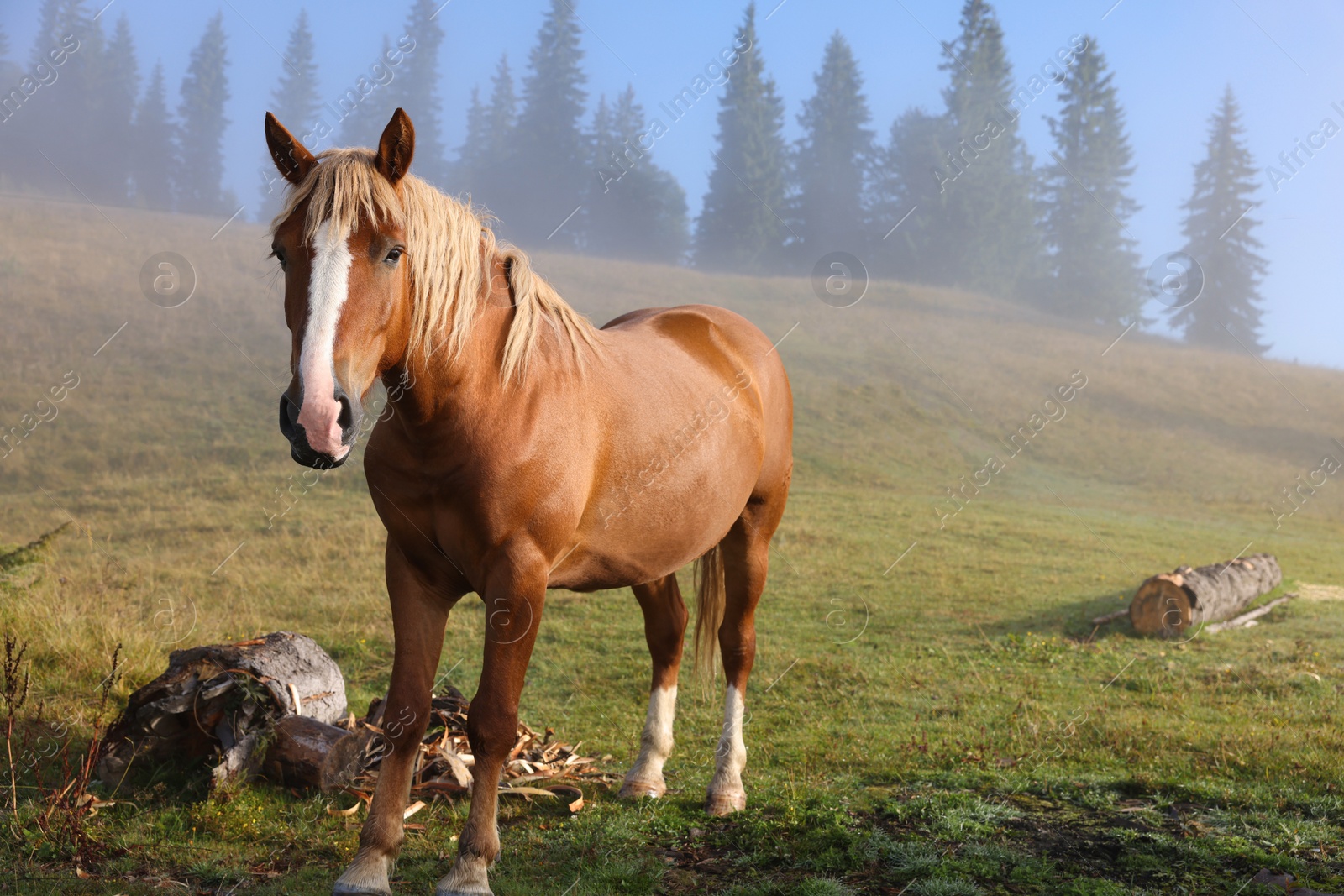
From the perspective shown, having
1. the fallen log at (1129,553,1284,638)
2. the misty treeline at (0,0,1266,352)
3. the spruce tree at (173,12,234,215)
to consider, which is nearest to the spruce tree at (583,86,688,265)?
the misty treeline at (0,0,1266,352)

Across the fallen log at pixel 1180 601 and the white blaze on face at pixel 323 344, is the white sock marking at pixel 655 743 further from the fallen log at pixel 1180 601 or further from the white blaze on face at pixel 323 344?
the fallen log at pixel 1180 601

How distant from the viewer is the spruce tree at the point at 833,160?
145ft

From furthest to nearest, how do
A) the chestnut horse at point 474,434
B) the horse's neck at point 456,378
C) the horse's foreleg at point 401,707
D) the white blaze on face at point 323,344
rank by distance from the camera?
1. the horse's foreleg at point 401,707
2. the horse's neck at point 456,378
3. the chestnut horse at point 474,434
4. the white blaze on face at point 323,344

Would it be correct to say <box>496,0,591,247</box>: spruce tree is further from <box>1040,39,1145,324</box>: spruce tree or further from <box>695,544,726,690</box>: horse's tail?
<box>695,544,726,690</box>: horse's tail

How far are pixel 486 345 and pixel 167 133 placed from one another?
49959mm

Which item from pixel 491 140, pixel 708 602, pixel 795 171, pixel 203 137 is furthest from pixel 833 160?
pixel 708 602

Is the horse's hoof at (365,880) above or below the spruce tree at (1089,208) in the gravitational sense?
below

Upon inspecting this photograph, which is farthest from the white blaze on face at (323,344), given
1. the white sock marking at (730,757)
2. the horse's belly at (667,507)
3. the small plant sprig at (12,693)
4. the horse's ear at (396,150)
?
the white sock marking at (730,757)

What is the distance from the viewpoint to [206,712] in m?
4.90

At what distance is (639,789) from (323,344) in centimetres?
320

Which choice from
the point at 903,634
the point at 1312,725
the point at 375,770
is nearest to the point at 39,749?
the point at 375,770

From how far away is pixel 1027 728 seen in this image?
6492 mm

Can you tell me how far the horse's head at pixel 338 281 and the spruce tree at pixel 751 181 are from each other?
39.9 metres

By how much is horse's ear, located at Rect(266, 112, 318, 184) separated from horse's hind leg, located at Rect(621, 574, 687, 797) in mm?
2710
